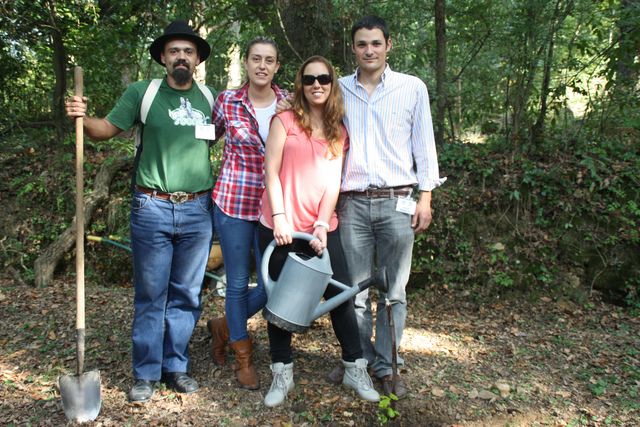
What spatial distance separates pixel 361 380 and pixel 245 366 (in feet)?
2.45

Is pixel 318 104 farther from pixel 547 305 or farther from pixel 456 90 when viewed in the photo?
pixel 456 90

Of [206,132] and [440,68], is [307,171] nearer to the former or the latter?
[206,132]

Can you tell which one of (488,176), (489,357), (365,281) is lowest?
(489,357)

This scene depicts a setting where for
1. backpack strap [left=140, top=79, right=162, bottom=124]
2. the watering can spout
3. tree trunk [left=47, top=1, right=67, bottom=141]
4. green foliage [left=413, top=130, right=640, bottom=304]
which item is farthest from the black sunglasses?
tree trunk [left=47, top=1, right=67, bottom=141]

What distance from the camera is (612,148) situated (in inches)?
231

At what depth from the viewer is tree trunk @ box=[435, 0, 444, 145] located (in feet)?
19.3

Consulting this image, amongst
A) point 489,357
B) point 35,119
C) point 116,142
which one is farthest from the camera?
point 35,119

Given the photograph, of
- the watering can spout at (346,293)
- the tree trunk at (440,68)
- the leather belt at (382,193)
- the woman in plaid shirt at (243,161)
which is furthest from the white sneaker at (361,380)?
the tree trunk at (440,68)

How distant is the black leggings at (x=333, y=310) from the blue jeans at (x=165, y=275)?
1.44 feet

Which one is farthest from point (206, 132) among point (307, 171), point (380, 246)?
point (380, 246)

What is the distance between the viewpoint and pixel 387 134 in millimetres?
3066

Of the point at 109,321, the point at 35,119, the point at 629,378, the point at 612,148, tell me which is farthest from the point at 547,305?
the point at 35,119

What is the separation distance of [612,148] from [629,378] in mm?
3032

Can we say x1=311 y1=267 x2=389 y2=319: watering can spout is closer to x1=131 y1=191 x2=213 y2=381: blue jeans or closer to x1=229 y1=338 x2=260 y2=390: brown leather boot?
x1=229 y1=338 x2=260 y2=390: brown leather boot
